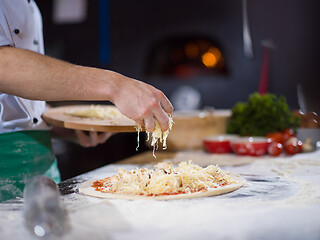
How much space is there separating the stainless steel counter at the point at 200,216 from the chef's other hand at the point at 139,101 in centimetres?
30

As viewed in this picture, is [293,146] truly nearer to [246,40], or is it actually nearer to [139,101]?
[139,101]

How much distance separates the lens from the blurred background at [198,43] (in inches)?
177

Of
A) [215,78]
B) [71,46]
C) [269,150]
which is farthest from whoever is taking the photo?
[71,46]

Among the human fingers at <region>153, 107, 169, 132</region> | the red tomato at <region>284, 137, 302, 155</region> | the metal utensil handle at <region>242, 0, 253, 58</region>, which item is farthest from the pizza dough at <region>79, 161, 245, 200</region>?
the metal utensil handle at <region>242, 0, 253, 58</region>

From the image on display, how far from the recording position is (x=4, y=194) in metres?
1.68

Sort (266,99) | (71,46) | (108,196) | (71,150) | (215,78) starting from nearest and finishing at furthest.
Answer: (108,196)
(266,99)
(71,150)
(215,78)
(71,46)

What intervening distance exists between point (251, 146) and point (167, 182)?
3.88 ft

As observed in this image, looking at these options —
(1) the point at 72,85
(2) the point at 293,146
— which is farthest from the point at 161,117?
(2) the point at 293,146

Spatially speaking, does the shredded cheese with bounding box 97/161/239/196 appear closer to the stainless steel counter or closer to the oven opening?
the stainless steel counter

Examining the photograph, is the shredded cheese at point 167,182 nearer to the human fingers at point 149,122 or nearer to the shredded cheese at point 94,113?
the human fingers at point 149,122

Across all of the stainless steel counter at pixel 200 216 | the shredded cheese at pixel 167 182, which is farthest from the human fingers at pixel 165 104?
the stainless steel counter at pixel 200 216

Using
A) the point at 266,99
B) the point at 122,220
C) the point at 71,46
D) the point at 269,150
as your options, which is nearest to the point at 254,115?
the point at 266,99

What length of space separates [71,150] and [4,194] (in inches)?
75.2

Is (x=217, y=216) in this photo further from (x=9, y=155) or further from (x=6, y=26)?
(x=6, y=26)
